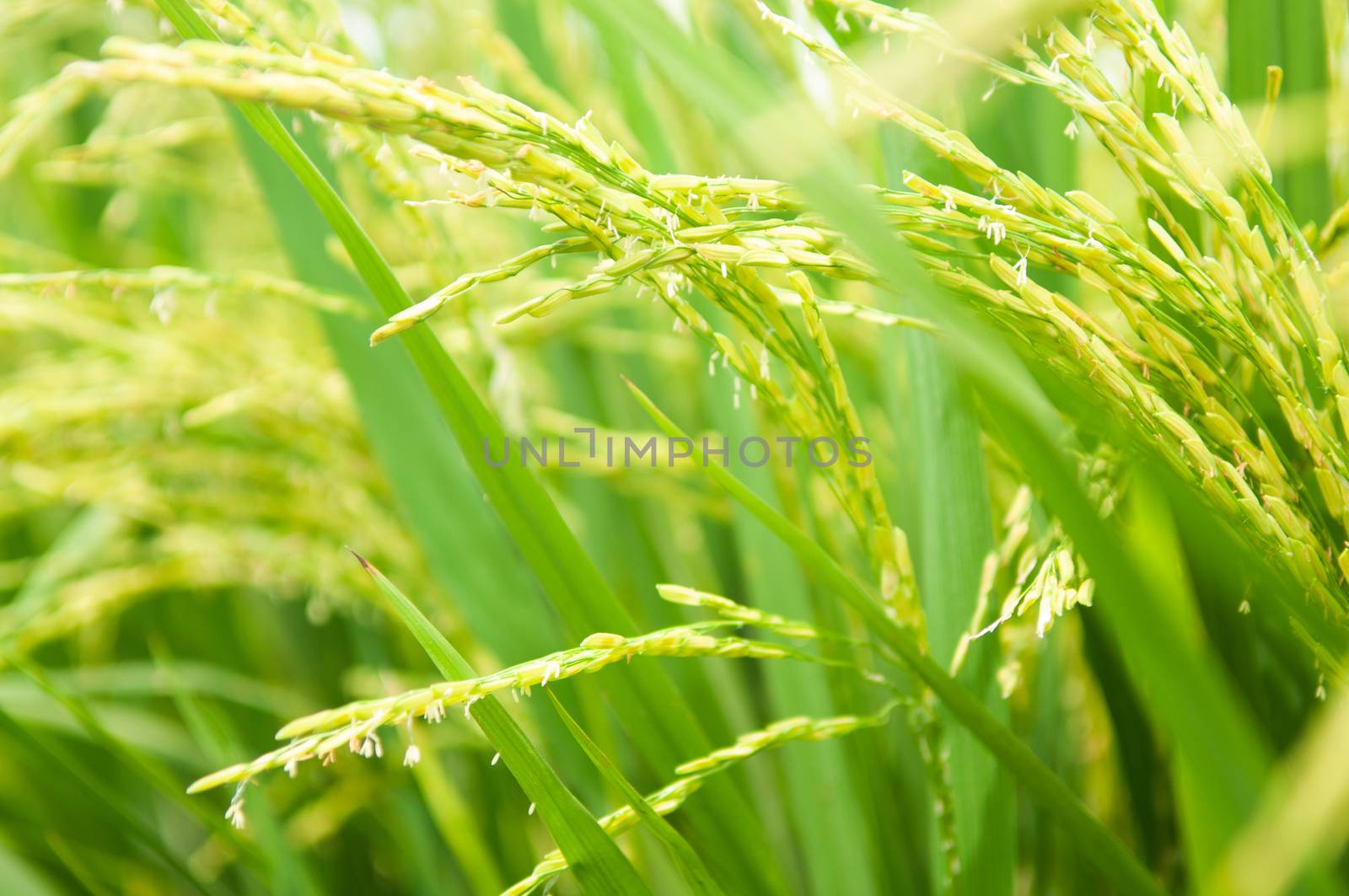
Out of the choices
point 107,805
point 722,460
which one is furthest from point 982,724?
point 107,805

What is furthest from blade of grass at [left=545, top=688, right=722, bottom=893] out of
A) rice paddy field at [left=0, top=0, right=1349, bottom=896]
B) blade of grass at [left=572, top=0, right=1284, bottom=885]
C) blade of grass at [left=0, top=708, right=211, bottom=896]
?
blade of grass at [left=0, top=708, right=211, bottom=896]

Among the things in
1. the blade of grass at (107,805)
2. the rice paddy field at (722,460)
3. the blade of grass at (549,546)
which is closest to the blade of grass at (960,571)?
the rice paddy field at (722,460)

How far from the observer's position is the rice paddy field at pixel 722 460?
375mm

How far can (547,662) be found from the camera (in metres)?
0.41

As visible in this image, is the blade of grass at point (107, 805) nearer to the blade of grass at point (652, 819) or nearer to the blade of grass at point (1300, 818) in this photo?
the blade of grass at point (652, 819)

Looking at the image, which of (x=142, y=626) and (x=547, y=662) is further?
(x=142, y=626)

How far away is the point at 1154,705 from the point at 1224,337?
7.2 inches

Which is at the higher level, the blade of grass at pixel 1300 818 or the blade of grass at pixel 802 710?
the blade of grass at pixel 1300 818

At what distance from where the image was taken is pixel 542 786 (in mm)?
444

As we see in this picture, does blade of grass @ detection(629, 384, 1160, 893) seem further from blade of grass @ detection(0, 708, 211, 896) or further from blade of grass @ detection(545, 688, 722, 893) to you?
blade of grass @ detection(0, 708, 211, 896)

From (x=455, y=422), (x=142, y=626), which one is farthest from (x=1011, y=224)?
(x=142, y=626)

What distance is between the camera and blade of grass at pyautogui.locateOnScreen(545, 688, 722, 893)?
434 mm

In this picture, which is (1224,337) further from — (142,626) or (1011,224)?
(142,626)

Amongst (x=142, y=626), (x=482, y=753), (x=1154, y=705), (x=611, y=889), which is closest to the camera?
(x=1154, y=705)
